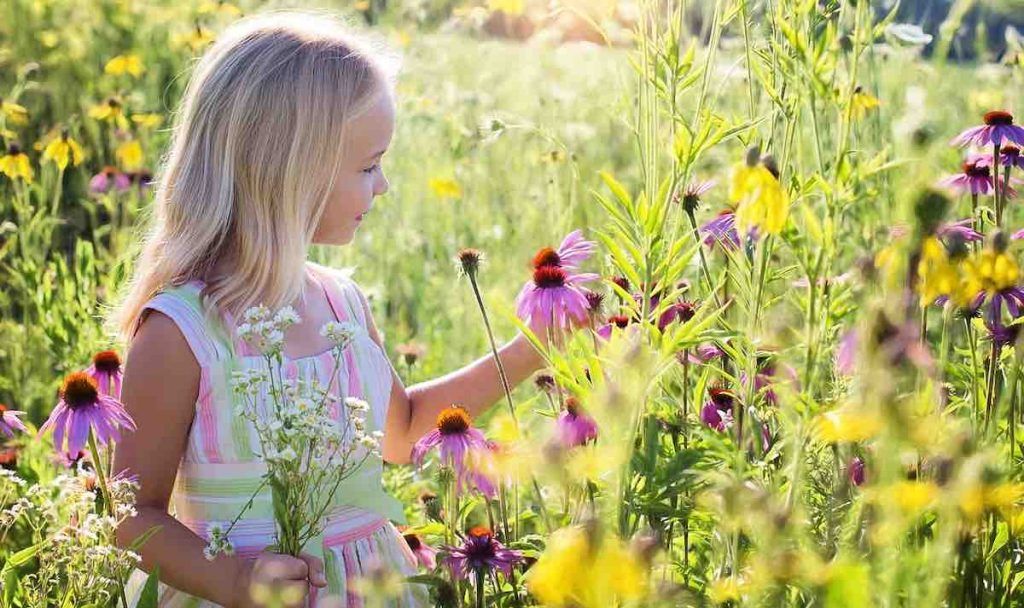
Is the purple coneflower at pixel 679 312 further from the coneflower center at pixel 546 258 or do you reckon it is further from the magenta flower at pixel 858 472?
the magenta flower at pixel 858 472

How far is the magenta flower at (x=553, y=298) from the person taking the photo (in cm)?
149

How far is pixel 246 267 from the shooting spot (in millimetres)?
1619

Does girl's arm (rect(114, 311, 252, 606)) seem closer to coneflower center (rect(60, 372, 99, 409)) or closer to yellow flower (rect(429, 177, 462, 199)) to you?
Answer: coneflower center (rect(60, 372, 99, 409))

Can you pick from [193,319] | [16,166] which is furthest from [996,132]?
[16,166]

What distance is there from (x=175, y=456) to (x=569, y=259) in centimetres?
52

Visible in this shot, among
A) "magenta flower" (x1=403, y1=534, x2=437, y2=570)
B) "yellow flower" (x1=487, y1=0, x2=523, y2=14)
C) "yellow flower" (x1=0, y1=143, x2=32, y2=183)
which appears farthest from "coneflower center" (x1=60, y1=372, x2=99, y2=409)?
"yellow flower" (x1=487, y1=0, x2=523, y2=14)

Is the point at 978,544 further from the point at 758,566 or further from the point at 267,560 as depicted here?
the point at 267,560

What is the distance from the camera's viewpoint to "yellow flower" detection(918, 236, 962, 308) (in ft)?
3.11

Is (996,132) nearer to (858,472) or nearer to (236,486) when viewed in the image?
(858,472)

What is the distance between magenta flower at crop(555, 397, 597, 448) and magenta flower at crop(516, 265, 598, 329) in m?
0.11

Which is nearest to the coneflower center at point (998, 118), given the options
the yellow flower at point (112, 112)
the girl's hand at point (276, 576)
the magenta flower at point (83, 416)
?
the girl's hand at point (276, 576)

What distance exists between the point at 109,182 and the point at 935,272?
2.66 meters

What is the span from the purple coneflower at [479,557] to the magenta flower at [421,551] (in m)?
0.39

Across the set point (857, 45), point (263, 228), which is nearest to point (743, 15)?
point (857, 45)
